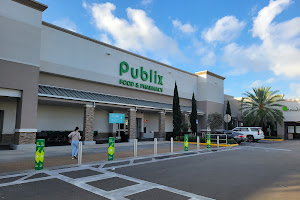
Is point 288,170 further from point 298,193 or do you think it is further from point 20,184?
point 20,184

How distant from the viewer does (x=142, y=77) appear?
26781 mm

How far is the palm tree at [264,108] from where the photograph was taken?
113 feet

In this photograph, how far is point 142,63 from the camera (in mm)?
27188

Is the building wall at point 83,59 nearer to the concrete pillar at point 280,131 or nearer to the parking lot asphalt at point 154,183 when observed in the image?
the parking lot asphalt at point 154,183

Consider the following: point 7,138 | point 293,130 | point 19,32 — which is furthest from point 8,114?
point 293,130

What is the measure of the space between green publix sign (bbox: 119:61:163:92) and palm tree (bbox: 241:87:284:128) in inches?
657

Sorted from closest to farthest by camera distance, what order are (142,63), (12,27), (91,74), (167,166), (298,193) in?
1. (298,193)
2. (167,166)
3. (12,27)
4. (91,74)
5. (142,63)

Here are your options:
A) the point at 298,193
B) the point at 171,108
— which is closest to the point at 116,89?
the point at 171,108

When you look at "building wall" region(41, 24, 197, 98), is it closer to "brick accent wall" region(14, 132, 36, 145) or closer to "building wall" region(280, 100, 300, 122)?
"brick accent wall" region(14, 132, 36, 145)

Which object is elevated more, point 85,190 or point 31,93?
point 31,93

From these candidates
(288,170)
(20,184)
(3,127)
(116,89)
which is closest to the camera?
(20,184)

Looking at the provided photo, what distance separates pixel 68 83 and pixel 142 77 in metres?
9.22

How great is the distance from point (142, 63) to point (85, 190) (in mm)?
22155

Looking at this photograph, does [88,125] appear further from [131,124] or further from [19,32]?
[19,32]
